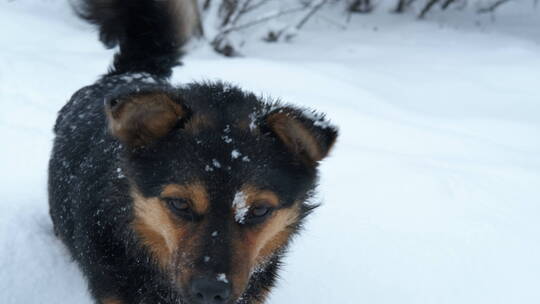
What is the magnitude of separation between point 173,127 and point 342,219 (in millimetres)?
1915

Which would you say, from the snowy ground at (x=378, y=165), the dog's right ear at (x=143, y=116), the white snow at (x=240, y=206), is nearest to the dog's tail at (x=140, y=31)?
the snowy ground at (x=378, y=165)

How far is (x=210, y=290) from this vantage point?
75.4 inches

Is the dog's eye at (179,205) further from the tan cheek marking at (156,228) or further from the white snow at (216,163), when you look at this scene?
the white snow at (216,163)

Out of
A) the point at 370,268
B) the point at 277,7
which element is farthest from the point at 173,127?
the point at 277,7

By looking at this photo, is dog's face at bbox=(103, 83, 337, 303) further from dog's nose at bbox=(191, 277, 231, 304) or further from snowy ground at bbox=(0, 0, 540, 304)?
snowy ground at bbox=(0, 0, 540, 304)

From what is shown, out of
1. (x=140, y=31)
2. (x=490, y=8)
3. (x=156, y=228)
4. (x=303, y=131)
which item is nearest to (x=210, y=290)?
(x=156, y=228)

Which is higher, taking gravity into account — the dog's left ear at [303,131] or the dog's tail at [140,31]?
the dog's left ear at [303,131]

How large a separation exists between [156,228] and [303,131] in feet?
2.60

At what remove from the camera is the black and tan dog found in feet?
6.68

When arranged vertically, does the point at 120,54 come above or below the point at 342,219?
above

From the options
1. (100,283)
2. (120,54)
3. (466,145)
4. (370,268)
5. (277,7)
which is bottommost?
(277,7)

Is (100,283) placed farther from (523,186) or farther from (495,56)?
(495,56)

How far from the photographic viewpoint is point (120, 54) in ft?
11.3

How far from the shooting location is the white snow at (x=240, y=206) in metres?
2.05
